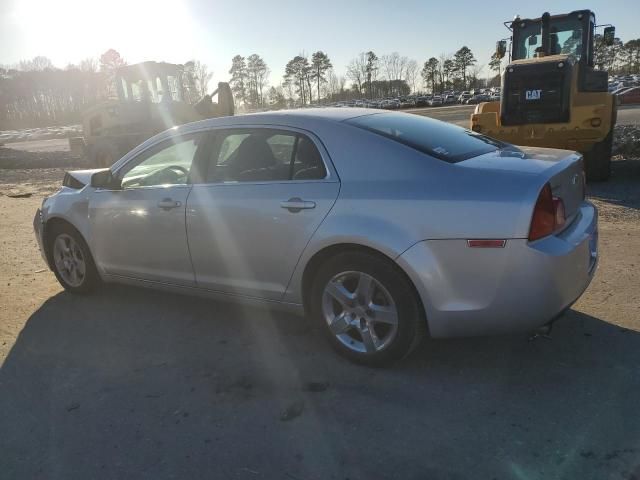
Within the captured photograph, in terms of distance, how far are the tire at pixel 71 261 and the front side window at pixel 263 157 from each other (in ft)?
5.48

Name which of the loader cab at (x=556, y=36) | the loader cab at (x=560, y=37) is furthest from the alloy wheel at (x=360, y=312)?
the loader cab at (x=556, y=36)

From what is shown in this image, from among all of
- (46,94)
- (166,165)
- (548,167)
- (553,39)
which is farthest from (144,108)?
(46,94)

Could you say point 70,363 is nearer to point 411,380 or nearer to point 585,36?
point 411,380

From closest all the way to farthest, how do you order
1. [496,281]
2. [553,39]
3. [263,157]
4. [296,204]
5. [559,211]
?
[496,281], [559,211], [296,204], [263,157], [553,39]

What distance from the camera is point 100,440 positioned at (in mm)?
2889

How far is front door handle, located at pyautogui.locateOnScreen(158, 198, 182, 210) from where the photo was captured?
Answer: 4.10m

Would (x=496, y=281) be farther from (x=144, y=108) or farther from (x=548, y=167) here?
(x=144, y=108)

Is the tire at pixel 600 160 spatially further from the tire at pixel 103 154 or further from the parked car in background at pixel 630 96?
the parked car in background at pixel 630 96

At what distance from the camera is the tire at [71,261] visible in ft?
16.1

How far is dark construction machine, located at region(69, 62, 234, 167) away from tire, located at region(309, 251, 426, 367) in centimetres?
1421

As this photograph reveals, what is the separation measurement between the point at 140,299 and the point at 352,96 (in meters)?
111

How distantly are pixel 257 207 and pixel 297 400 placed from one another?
1297 mm

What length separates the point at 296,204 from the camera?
3.49 m

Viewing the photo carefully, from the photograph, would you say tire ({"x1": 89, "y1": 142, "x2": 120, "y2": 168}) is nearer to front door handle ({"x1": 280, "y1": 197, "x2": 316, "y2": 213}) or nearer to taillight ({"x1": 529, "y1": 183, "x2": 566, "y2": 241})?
front door handle ({"x1": 280, "y1": 197, "x2": 316, "y2": 213})
